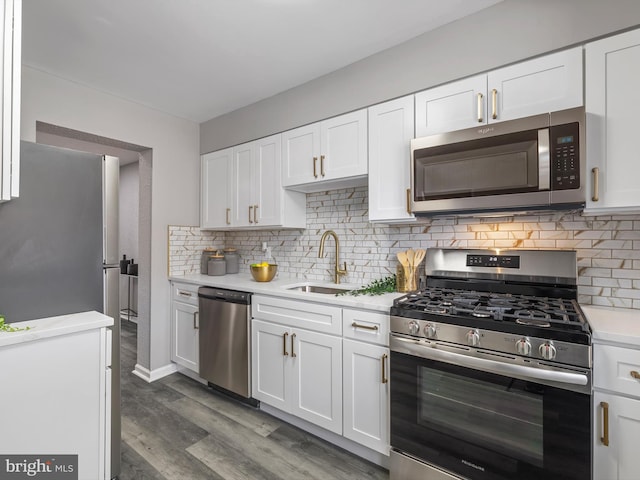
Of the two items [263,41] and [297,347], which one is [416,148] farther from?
[297,347]

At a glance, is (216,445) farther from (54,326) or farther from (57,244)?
(57,244)

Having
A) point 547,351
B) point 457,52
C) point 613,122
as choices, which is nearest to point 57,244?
point 547,351

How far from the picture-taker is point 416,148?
193 centimetres

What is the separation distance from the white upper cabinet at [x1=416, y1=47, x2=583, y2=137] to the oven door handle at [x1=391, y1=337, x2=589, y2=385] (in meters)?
1.22

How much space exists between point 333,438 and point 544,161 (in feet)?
6.54

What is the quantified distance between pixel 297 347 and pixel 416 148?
1478 millimetres

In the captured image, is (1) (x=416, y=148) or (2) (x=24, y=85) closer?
(1) (x=416, y=148)

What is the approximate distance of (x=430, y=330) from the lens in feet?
5.16

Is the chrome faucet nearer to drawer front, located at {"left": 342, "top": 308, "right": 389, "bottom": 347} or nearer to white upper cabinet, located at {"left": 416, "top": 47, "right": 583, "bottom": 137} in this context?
drawer front, located at {"left": 342, "top": 308, "right": 389, "bottom": 347}

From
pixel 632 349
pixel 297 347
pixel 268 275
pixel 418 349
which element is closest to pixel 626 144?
pixel 632 349

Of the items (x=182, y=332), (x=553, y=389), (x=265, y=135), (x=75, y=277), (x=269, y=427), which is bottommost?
(x=269, y=427)

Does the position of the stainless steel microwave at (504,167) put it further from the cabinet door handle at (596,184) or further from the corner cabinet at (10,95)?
the corner cabinet at (10,95)

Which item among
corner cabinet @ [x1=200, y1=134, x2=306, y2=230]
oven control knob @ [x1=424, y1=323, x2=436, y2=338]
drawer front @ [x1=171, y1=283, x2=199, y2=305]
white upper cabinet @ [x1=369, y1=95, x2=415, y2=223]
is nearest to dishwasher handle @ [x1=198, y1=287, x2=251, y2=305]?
drawer front @ [x1=171, y1=283, x2=199, y2=305]

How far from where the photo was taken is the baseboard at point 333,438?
6.23 ft
